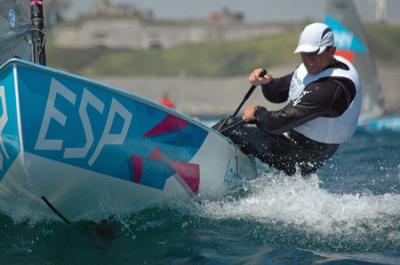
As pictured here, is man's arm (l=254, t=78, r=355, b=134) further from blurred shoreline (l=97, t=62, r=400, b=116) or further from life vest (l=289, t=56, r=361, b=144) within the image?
blurred shoreline (l=97, t=62, r=400, b=116)

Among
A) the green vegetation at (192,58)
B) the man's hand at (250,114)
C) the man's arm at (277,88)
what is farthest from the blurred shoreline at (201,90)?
the man's hand at (250,114)

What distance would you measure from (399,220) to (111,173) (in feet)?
6.76

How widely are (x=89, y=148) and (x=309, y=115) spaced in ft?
5.38

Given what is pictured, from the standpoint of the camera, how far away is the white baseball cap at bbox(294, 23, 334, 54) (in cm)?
494

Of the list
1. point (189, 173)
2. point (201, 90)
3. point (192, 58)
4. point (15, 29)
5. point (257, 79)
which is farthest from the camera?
point (192, 58)

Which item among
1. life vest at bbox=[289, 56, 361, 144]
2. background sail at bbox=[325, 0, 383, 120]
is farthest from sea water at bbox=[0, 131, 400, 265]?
background sail at bbox=[325, 0, 383, 120]

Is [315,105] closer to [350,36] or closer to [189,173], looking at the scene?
[189,173]

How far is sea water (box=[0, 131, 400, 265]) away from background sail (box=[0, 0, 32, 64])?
4.24ft

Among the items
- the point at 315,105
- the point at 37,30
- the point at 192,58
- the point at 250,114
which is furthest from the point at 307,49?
the point at 192,58

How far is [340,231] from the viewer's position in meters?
4.70

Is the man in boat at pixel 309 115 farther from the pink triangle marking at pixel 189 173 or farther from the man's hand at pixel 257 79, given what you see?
the pink triangle marking at pixel 189 173

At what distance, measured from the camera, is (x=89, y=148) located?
14.3ft

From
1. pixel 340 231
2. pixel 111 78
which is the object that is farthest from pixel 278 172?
pixel 111 78

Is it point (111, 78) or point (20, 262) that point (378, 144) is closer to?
point (20, 262)
